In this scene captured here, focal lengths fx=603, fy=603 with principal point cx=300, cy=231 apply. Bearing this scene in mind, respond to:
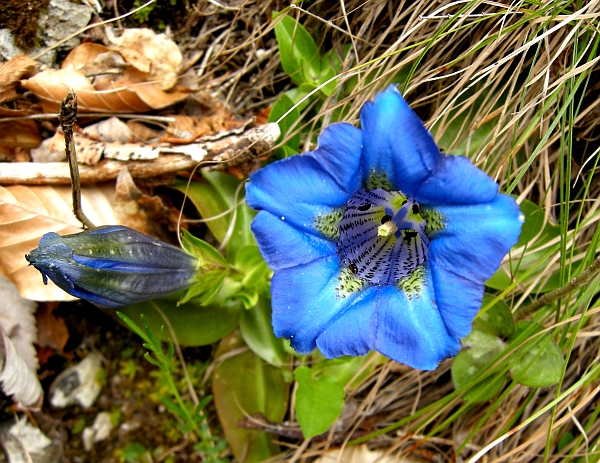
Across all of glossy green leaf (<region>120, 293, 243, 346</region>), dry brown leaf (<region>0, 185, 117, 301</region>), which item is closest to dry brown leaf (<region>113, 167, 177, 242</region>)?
dry brown leaf (<region>0, 185, 117, 301</region>)

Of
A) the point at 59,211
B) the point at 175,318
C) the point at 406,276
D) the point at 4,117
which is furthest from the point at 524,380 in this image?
the point at 4,117

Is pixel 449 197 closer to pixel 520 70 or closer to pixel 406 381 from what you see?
pixel 520 70

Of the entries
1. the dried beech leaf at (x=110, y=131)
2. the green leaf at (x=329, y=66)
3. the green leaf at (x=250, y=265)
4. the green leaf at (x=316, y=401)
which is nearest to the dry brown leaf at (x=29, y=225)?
the dried beech leaf at (x=110, y=131)

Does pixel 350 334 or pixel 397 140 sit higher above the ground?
pixel 397 140

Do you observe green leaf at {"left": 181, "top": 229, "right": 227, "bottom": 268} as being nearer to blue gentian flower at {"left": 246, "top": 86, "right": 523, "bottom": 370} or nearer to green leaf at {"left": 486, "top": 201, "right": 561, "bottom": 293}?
blue gentian flower at {"left": 246, "top": 86, "right": 523, "bottom": 370}

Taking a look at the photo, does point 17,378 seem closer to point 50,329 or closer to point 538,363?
point 50,329

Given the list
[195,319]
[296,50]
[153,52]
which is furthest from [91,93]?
[195,319]
